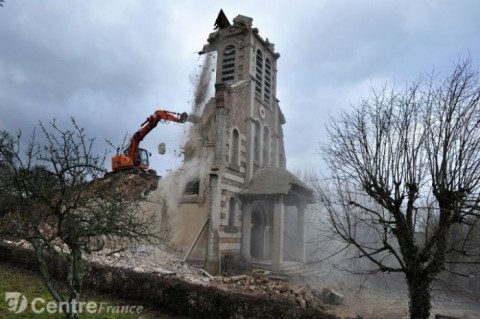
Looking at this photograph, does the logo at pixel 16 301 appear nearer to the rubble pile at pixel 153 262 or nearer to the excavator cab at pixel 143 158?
the rubble pile at pixel 153 262

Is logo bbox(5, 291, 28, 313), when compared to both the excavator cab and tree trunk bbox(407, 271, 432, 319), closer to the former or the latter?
tree trunk bbox(407, 271, 432, 319)

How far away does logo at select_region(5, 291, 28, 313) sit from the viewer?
9.00 meters

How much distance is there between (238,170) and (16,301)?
1313 centimetres

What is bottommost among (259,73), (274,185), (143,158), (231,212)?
(231,212)

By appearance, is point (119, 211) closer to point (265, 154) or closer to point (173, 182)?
point (173, 182)

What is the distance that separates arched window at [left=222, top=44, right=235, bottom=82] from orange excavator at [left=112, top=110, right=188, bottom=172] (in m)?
3.88

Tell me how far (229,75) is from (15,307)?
18.5 metres

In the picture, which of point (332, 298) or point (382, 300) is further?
point (382, 300)

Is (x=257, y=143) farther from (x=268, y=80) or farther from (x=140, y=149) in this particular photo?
(x=140, y=149)

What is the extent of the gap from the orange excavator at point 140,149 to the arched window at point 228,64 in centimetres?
388

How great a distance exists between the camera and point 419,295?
752 centimetres

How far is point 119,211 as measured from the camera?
7.52 meters

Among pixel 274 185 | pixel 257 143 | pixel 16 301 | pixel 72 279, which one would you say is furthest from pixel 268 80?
pixel 72 279

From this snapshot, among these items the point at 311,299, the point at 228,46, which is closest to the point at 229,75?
the point at 228,46
